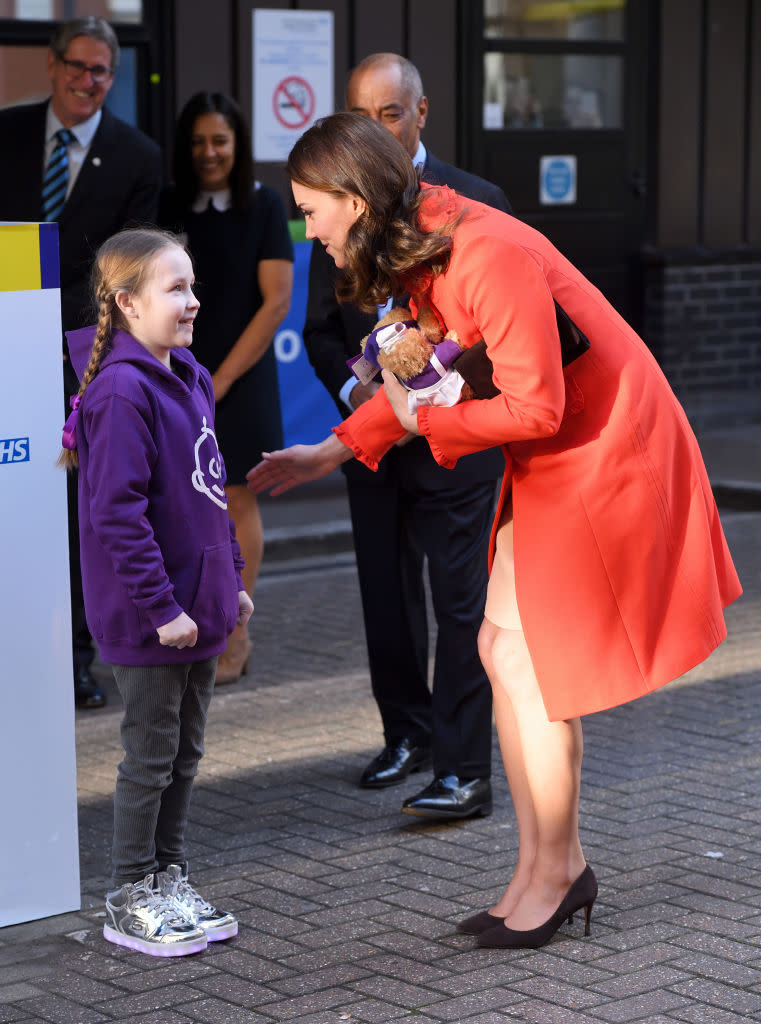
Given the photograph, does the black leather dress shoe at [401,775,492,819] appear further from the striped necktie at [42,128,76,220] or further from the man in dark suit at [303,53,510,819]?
the striped necktie at [42,128,76,220]

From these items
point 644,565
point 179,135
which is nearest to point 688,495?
point 644,565

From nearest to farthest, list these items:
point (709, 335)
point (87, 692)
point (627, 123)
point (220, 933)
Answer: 1. point (220, 933)
2. point (87, 692)
3. point (627, 123)
4. point (709, 335)

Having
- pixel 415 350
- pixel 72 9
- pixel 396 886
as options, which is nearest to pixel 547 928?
pixel 396 886

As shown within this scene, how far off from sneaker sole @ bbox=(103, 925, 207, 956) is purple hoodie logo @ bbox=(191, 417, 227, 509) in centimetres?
97

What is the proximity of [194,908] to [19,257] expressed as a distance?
5.02 feet

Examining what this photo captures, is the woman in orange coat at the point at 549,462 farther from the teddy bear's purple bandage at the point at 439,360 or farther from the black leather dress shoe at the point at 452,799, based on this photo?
the black leather dress shoe at the point at 452,799

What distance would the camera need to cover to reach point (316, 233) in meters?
3.49

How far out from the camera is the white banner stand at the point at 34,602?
3826 millimetres

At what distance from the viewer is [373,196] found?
3.42 meters

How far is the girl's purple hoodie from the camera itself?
3.59 metres

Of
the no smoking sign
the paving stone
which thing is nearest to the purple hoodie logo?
the paving stone

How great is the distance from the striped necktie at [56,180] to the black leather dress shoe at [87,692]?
1613 millimetres

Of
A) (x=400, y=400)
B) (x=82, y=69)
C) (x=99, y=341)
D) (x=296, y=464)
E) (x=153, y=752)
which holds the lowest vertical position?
(x=153, y=752)

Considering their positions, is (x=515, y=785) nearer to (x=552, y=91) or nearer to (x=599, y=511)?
(x=599, y=511)
